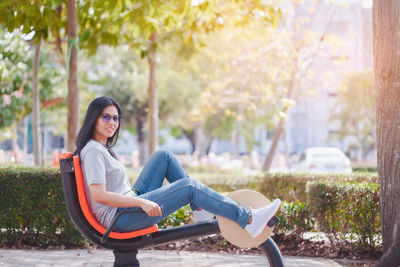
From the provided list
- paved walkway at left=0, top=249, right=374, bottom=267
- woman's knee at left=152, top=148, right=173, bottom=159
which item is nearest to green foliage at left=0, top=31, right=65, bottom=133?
paved walkway at left=0, top=249, right=374, bottom=267

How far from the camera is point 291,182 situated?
8.98 m

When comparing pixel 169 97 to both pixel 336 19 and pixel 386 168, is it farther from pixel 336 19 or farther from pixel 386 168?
pixel 386 168

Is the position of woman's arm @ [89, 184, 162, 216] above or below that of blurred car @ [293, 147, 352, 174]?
above

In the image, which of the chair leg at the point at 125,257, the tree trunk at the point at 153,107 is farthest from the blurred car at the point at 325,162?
the chair leg at the point at 125,257

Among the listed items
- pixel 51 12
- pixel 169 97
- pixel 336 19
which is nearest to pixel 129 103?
pixel 169 97

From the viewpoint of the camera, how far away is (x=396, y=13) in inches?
202

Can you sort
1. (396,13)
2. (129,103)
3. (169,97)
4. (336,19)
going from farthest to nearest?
(336,19) → (129,103) → (169,97) → (396,13)

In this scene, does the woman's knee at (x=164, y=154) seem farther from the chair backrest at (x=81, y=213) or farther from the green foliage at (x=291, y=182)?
the green foliage at (x=291, y=182)

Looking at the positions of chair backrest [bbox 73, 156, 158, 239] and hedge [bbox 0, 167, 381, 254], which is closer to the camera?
chair backrest [bbox 73, 156, 158, 239]

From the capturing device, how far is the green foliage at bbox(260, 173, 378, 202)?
8.56 meters

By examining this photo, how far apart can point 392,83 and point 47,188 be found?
3830 millimetres

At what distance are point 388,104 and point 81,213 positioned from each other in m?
3.15

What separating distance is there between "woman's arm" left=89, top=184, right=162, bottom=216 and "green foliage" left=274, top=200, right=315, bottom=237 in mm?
2862

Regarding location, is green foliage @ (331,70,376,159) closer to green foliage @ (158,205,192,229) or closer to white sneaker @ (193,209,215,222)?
green foliage @ (158,205,192,229)
